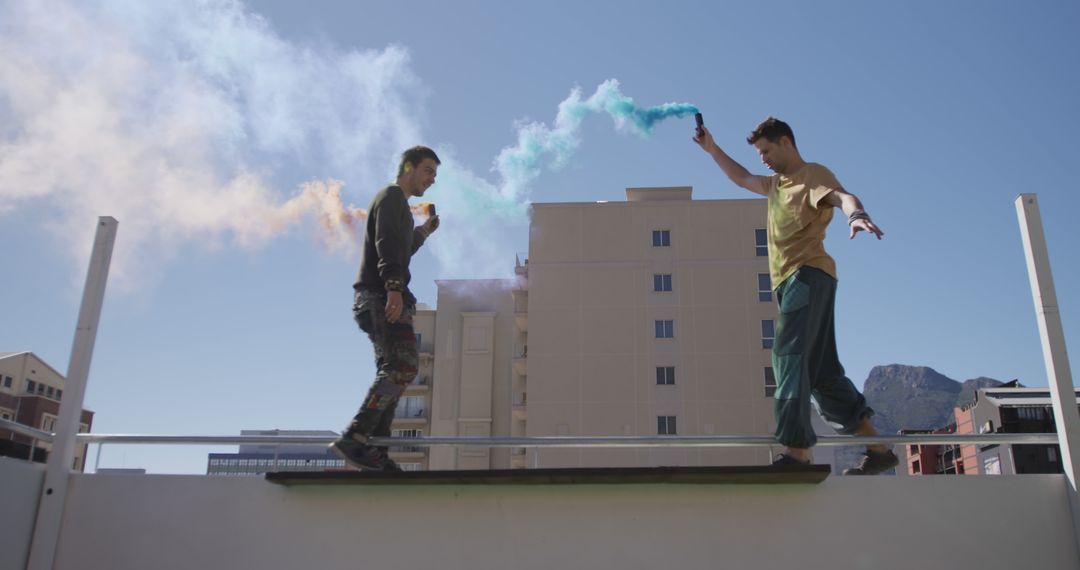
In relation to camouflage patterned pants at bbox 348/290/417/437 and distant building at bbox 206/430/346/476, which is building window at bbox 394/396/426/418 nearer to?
distant building at bbox 206/430/346/476

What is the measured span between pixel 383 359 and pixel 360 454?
0.52 metres

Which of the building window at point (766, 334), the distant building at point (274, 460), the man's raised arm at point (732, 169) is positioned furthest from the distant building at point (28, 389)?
the man's raised arm at point (732, 169)

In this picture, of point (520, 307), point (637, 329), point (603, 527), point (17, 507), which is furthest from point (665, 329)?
point (17, 507)

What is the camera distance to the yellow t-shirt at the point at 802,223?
14.1 ft

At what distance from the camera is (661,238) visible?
54406mm

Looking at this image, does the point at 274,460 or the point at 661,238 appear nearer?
the point at 274,460

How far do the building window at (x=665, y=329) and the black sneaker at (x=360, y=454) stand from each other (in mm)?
48269

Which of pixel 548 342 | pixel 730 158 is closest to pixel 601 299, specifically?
pixel 548 342

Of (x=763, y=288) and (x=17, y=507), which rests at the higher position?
(x=763, y=288)

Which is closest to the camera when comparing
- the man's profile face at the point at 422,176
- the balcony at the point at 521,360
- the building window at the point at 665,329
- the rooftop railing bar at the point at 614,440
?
the rooftop railing bar at the point at 614,440

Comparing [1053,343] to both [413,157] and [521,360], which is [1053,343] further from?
[521,360]

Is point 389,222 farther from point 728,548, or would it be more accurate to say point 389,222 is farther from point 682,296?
point 682,296

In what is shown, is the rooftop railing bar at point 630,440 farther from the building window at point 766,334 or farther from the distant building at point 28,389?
the distant building at point 28,389

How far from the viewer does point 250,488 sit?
13.0 ft
